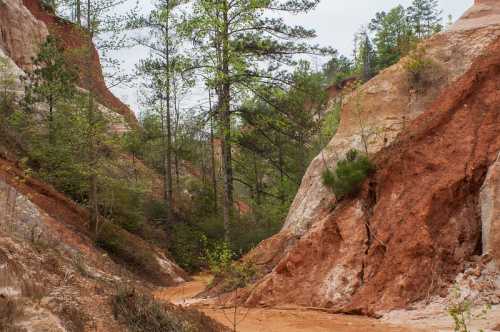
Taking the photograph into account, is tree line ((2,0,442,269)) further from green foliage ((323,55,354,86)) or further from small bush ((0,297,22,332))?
green foliage ((323,55,354,86))

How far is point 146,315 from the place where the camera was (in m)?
4.93

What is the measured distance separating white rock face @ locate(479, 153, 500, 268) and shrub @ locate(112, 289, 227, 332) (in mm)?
4586

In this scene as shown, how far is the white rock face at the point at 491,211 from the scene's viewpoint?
297 inches

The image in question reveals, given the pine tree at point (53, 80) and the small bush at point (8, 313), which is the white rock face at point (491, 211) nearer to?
the small bush at point (8, 313)

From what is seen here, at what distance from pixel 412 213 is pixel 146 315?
5.64 metres

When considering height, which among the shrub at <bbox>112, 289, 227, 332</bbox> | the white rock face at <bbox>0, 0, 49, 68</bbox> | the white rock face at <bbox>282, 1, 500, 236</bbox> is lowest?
the shrub at <bbox>112, 289, 227, 332</bbox>

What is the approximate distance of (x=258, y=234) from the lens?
64.8 feet

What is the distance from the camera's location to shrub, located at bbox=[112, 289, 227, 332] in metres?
4.80

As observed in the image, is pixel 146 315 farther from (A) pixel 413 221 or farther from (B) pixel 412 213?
(B) pixel 412 213

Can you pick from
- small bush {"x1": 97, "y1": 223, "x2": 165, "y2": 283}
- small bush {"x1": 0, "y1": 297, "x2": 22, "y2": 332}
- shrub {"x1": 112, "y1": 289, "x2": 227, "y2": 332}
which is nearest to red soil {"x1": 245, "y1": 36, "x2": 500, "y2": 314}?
shrub {"x1": 112, "y1": 289, "x2": 227, "y2": 332}

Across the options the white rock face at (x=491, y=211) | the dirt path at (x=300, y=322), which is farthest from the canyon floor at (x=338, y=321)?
the white rock face at (x=491, y=211)

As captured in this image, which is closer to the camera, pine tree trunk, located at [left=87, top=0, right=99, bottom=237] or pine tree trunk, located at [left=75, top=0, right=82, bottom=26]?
pine tree trunk, located at [left=87, top=0, right=99, bottom=237]

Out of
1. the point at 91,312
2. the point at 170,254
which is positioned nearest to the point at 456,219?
the point at 91,312

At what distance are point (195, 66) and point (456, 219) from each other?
10.9m
